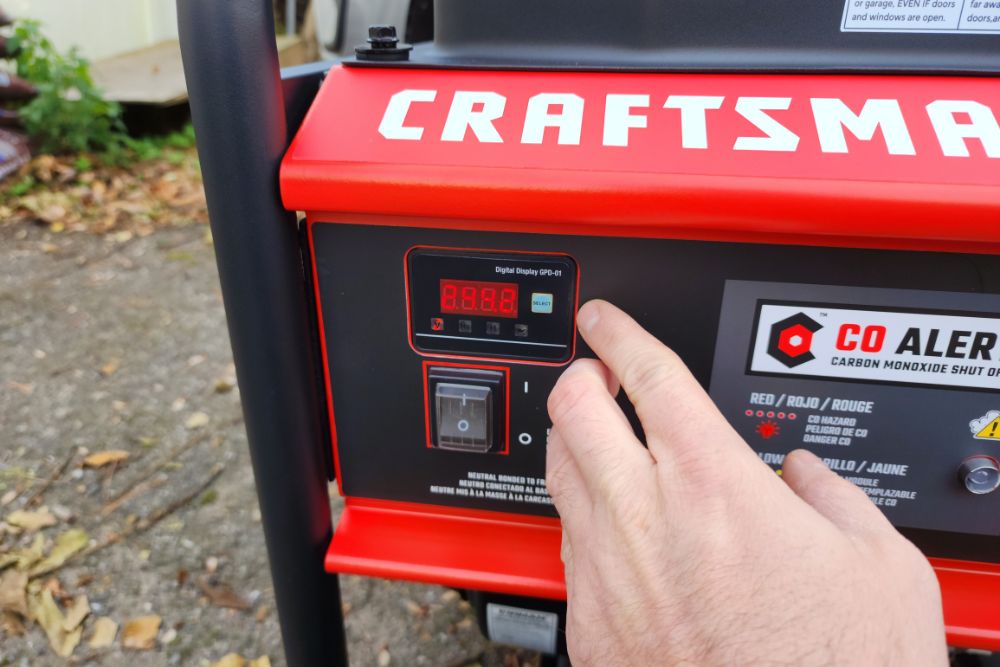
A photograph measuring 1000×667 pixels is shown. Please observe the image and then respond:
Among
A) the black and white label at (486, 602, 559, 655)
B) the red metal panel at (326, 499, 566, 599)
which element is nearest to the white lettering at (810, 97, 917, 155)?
the red metal panel at (326, 499, 566, 599)

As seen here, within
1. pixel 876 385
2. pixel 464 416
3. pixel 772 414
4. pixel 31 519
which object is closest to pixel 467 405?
pixel 464 416

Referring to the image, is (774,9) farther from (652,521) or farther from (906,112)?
(652,521)

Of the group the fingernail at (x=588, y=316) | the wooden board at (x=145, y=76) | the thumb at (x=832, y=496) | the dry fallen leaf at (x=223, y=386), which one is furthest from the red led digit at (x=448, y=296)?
the wooden board at (x=145, y=76)

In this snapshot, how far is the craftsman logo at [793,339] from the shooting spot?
0.81 metres

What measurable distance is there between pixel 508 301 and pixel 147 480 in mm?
1630

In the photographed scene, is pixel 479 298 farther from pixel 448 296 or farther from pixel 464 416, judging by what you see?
pixel 464 416

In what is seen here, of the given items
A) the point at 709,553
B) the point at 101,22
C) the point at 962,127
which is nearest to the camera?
the point at 709,553

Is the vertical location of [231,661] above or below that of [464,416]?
below

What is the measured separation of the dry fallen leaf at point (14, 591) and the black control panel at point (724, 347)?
123 centimetres

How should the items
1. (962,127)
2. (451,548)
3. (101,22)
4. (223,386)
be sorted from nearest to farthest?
1. (962,127)
2. (451,548)
3. (223,386)
4. (101,22)

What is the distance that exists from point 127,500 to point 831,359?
1817 millimetres

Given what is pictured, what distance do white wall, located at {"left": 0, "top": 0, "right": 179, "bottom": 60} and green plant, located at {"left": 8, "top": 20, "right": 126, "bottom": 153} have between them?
516mm

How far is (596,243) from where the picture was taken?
80 cm

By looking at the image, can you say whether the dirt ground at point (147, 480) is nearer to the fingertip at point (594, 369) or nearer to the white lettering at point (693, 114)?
the fingertip at point (594, 369)
